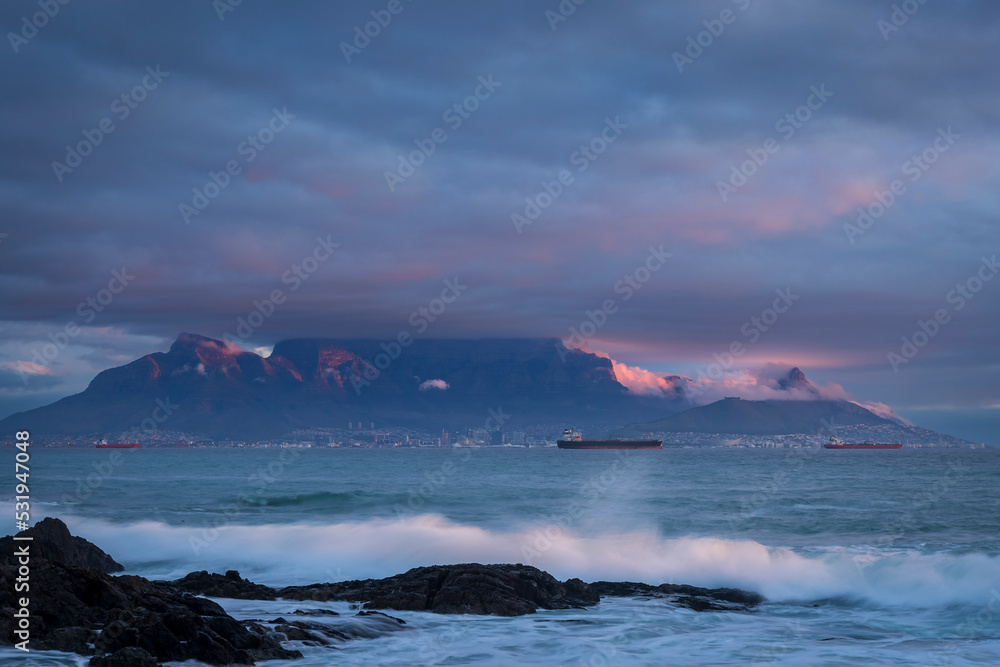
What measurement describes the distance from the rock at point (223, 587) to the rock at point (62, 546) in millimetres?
2865

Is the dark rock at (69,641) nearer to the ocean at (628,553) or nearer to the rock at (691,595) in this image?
the ocean at (628,553)

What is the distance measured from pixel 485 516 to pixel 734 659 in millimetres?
30719

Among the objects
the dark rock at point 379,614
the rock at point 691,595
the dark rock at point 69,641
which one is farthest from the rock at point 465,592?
the dark rock at point 69,641

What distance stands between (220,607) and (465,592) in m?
6.39

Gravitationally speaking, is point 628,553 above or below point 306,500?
below

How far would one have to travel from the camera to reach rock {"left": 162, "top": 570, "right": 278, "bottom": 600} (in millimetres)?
20625

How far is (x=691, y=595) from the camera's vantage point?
74.4ft

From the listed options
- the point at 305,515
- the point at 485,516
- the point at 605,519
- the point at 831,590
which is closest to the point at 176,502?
the point at 305,515

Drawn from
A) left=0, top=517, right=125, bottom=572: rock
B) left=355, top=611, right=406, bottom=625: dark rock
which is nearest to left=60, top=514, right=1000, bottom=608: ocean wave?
left=0, top=517, right=125, bottom=572: rock

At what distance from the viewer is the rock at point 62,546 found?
20.6 meters

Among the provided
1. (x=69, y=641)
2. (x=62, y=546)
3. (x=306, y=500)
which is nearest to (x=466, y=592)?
(x=69, y=641)

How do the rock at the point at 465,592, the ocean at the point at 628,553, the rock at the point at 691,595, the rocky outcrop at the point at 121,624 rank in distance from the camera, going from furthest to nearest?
the rock at the point at 691,595, the rock at the point at 465,592, the ocean at the point at 628,553, the rocky outcrop at the point at 121,624

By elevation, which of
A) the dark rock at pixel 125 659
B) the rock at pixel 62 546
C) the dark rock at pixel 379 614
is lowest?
the dark rock at pixel 379 614

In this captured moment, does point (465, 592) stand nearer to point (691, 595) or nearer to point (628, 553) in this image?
point (691, 595)
